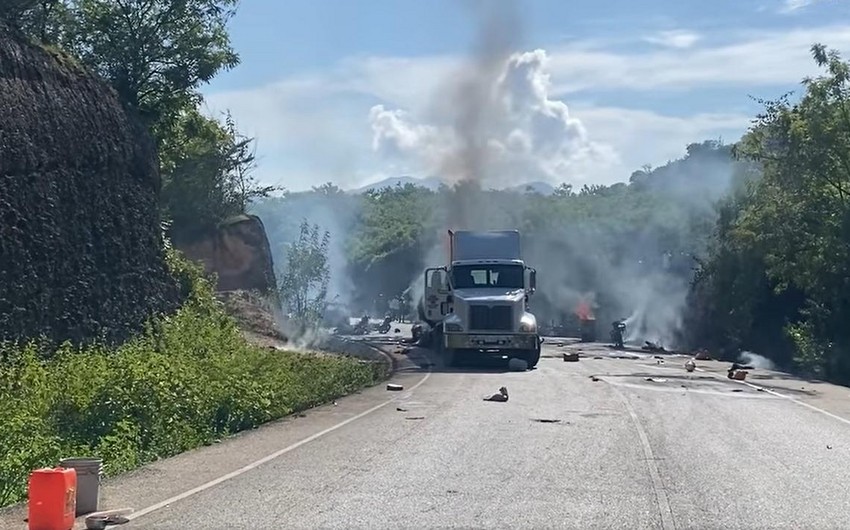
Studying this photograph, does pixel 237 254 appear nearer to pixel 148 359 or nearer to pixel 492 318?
pixel 492 318

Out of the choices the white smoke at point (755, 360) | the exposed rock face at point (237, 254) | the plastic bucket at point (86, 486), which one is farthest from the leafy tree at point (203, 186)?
the plastic bucket at point (86, 486)

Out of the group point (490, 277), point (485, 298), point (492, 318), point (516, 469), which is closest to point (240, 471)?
point (516, 469)

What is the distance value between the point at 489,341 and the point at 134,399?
19.1m

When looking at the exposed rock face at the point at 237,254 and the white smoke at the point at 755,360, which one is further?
the exposed rock face at the point at 237,254

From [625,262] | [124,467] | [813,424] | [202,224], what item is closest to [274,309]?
[202,224]

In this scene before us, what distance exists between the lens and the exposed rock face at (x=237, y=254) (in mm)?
50125

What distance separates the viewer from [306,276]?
67375 mm

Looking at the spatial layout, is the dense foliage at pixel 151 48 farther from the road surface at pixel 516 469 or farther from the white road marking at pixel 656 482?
the white road marking at pixel 656 482

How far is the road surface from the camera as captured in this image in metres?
10.5

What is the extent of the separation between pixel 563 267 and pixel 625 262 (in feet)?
18.3

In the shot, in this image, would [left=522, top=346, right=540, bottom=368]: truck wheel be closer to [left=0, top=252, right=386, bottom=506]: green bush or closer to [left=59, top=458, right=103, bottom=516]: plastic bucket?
[left=0, top=252, right=386, bottom=506]: green bush

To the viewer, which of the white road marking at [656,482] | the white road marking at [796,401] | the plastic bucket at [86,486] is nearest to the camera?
the white road marking at [656,482]

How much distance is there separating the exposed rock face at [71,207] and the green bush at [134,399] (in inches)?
42.3

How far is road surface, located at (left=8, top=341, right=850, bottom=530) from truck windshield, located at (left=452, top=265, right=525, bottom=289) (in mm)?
12092
